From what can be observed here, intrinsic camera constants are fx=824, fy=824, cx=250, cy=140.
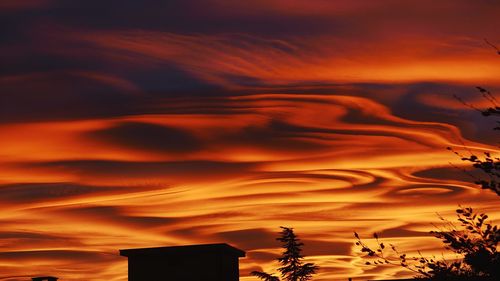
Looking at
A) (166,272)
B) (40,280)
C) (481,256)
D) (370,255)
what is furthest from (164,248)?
(481,256)

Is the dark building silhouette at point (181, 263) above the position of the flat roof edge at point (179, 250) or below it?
below

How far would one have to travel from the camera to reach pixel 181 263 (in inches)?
1405

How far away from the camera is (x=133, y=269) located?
36.2m

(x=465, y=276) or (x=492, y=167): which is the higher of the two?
(x=492, y=167)

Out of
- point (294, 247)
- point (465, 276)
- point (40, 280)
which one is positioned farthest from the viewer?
point (294, 247)

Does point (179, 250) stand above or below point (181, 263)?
above

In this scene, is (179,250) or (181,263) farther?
(181,263)

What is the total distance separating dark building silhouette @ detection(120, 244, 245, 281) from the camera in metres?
35.2

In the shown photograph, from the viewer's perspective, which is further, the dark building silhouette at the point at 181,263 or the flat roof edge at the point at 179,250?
the dark building silhouette at the point at 181,263

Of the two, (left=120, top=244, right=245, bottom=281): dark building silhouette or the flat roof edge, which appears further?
(left=120, top=244, right=245, bottom=281): dark building silhouette

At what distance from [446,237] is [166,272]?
76.6ft

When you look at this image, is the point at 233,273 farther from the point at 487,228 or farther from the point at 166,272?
the point at 487,228

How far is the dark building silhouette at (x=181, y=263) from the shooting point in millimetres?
35250

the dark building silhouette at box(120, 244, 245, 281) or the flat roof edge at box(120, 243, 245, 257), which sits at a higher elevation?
the flat roof edge at box(120, 243, 245, 257)
